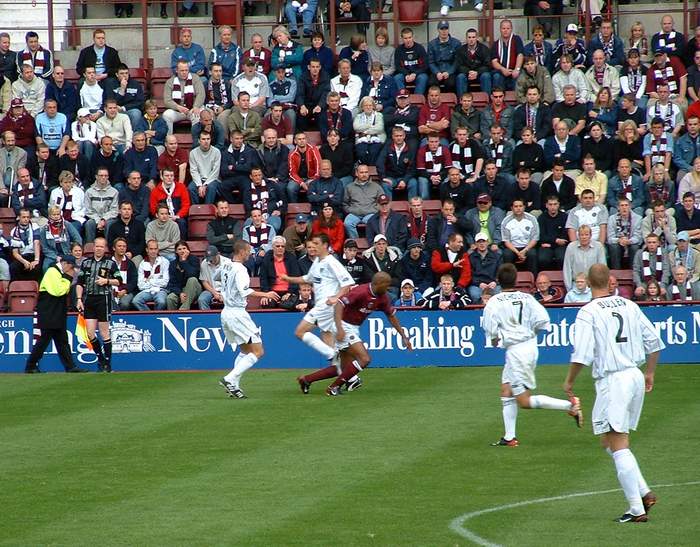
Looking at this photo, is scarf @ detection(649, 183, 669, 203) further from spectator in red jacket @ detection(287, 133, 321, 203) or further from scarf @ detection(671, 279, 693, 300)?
spectator in red jacket @ detection(287, 133, 321, 203)

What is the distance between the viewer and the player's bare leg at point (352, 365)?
17359 millimetres

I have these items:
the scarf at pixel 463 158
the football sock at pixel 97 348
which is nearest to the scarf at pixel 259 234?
the football sock at pixel 97 348

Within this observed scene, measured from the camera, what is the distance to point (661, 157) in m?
24.5

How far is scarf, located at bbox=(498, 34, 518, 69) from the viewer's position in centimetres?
2650

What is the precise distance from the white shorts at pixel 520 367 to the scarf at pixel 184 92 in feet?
48.9

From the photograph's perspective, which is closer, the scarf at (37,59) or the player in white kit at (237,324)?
the player in white kit at (237,324)

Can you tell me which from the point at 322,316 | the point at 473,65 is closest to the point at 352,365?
the point at 322,316

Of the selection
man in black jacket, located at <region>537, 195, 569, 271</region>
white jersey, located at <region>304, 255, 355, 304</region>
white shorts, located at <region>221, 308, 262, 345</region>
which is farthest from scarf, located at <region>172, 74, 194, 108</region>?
white shorts, located at <region>221, 308, 262, 345</region>

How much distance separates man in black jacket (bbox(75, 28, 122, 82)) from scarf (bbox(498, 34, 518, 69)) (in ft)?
26.3

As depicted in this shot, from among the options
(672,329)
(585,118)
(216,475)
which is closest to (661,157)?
(585,118)

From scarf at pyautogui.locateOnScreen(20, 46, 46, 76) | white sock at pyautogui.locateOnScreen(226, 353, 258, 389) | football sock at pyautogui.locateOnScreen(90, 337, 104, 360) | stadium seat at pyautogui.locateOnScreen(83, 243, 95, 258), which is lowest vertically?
football sock at pyautogui.locateOnScreen(90, 337, 104, 360)

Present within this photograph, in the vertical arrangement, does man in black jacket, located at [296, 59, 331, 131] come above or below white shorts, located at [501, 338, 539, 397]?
above

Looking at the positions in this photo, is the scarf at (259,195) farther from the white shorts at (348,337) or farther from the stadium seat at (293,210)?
the white shorts at (348,337)

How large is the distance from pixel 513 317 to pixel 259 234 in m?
11.1
